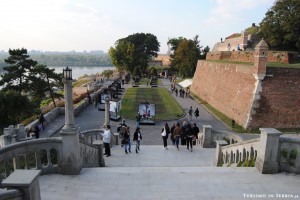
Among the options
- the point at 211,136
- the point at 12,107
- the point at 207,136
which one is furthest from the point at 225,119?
the point at 12,107

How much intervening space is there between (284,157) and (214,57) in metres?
33.2

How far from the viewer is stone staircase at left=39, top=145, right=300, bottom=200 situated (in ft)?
20.0

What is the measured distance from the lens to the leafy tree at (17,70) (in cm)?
2703

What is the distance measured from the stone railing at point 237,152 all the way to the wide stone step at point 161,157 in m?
0.67

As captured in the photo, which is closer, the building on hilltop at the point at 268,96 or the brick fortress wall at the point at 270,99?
the building on hilltop at the point at 268,96

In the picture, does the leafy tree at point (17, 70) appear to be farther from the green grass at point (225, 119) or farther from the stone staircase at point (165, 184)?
the stone staircase at point (165, 184)

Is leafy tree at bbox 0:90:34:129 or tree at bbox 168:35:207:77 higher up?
tree at bbox 168:35:207:77

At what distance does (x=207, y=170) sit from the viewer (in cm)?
784

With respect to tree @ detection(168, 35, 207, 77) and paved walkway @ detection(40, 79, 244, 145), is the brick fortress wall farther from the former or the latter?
tree @ detection(168, 35, 207, 77)

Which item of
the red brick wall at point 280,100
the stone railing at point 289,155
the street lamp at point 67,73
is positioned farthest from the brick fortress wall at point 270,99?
the street lamp at point 67,73

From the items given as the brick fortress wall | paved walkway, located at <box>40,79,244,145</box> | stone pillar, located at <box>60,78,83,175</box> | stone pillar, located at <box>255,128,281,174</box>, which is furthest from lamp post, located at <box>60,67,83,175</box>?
the brick fortress wall

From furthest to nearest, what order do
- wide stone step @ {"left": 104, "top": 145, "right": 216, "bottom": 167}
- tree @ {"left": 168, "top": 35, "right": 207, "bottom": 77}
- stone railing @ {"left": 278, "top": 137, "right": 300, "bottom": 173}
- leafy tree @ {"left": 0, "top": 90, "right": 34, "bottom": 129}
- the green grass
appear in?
1. tree @ {"left": 168, "top": 35, "right": 207, "bottom": 77}
2. leafy tree @ {"left": 0, "top": 90, "right": 34, "bottom": 129}
3. the green grass
4. wide stone step @ {"left": 104, "top": 145, "right": 216, "bottom": 167}
5. stone railing @ {"left": 278, "top": 137, "right": 300, "bottom": 173}

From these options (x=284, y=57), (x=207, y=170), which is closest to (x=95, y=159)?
(x=207, y=170)

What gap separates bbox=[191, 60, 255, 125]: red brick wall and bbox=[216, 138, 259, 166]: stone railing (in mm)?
10763
